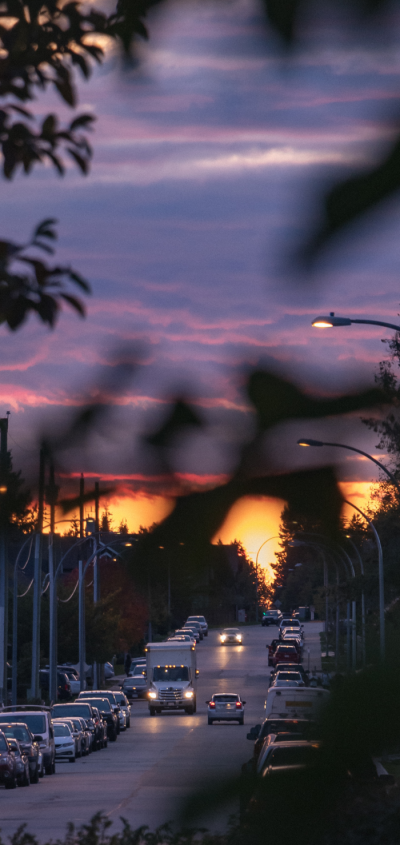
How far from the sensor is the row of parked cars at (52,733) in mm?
28281

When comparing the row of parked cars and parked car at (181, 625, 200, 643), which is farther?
the row of parked cars

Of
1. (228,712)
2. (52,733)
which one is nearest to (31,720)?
(52,733)

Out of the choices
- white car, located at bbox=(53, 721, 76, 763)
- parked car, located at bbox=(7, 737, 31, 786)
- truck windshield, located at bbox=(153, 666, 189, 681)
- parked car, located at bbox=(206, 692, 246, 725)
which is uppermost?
truck windshield, located at bbox=(153, 666, 189, 681)

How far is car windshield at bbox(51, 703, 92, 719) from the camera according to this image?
40.2 meters

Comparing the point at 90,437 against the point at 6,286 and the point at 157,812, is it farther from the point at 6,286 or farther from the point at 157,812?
the point at 6,286

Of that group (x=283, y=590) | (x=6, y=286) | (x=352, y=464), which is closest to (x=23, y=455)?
(x=352, y=464)

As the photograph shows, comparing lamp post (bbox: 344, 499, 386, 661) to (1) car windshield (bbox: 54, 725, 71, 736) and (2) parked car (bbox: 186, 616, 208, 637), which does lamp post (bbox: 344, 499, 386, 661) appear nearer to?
(2) parked car (bbox: 186, 616, 208, 637)

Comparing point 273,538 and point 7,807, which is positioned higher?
point 273,538

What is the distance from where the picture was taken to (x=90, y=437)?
5.30 feet

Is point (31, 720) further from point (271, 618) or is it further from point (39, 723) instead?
point (271, 618)

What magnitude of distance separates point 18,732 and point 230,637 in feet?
102

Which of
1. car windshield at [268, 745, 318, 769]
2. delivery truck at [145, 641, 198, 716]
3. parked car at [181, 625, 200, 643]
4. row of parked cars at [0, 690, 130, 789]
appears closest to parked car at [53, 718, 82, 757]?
row of parked cars at [0, 690, 130, 789]

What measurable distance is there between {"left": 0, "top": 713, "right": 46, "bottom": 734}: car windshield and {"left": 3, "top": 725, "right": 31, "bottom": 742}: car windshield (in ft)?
6.56

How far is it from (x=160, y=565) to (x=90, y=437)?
0.28m
